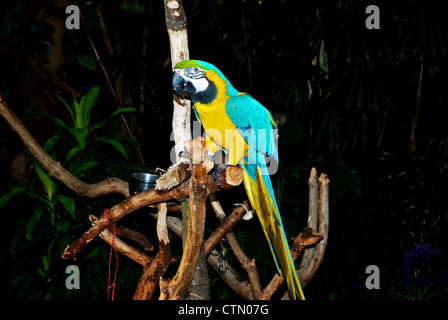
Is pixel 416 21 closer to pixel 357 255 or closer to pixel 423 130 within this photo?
pixel 423 130

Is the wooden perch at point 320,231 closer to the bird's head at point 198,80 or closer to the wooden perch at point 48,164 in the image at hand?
the bird's head at point 198,80

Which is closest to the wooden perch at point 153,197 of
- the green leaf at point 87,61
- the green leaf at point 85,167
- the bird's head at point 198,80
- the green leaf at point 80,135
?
the bird's head at point 198,80

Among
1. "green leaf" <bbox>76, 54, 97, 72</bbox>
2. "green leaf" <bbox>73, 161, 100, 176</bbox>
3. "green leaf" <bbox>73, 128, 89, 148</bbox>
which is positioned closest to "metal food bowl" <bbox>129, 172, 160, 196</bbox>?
"green leaf" <bbox>73, 161, 100, 176</bbox>

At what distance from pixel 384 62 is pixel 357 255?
4.16ft

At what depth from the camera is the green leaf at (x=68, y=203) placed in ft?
5.73

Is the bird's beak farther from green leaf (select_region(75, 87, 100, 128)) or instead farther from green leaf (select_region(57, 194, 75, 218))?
green leaf (select_region(75, 87, 100, 128))

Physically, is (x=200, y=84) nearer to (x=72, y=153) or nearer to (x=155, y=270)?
(x=155, y=270)

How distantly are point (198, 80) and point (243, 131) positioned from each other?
21 centimetres

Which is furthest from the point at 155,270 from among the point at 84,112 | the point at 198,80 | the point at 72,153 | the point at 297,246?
the point at 84,112

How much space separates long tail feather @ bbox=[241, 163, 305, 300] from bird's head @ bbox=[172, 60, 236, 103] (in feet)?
0.82

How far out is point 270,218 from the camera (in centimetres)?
122

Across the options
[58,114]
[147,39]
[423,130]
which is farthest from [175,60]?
[423,130]
